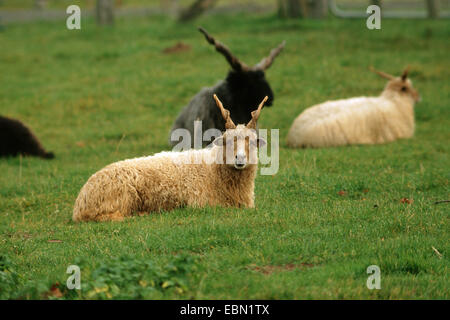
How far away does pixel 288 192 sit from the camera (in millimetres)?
8828

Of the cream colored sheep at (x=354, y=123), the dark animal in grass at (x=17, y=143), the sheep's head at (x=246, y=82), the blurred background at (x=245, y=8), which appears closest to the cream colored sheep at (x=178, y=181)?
the sheep's head at (x=246, y=82)

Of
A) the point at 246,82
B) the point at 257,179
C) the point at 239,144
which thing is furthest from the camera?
the point at 246,82

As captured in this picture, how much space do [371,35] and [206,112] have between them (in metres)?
11.2

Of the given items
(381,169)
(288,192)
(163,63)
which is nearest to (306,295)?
(288,192)

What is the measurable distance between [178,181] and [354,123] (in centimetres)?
605

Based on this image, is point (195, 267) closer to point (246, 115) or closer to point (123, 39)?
point (246, 115)

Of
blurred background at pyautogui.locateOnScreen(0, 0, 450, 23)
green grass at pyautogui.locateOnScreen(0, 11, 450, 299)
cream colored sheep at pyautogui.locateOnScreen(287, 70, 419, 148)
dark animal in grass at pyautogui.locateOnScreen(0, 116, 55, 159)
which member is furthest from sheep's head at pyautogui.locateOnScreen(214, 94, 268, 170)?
blurred background at pyautogui.locateOnScreen(0, 0, 450, 23)

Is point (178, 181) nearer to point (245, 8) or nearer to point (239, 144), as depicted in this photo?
point (239, 144)

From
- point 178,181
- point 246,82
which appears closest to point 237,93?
point 246,82

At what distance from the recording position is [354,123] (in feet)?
42.4

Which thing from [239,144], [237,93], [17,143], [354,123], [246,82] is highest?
[246,82]

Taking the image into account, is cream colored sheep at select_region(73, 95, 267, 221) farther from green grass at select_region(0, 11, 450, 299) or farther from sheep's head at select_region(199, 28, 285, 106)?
sheep's head at select_region(199, 28, 285, 106)

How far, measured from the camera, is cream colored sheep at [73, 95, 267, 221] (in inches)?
302

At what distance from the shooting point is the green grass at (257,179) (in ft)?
18.6
